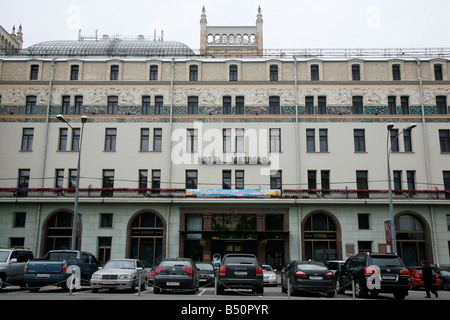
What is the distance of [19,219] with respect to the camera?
35.4m

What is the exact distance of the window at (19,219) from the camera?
1383 inches

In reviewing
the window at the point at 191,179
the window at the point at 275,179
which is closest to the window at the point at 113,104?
the window at the point at 191,179

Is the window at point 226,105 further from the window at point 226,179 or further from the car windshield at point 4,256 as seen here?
the car windshield at point 4,256

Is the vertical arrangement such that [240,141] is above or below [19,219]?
above

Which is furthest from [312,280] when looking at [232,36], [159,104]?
[232,36]

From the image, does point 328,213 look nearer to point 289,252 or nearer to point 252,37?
point 289,252

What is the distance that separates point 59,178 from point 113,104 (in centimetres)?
798

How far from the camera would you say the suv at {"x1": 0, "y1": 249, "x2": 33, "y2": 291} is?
19.0 m

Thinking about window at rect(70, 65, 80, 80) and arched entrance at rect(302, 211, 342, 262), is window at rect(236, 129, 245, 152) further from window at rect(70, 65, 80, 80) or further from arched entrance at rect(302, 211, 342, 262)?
window at rect(70, 65, 80, 80)

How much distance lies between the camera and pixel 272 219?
34.8 meters

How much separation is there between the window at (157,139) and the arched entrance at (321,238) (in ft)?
45.5

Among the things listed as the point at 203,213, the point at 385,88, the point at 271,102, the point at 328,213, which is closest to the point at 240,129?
the point at 271,102

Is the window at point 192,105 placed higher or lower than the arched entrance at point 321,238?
higher

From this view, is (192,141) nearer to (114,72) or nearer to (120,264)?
(114,72)
